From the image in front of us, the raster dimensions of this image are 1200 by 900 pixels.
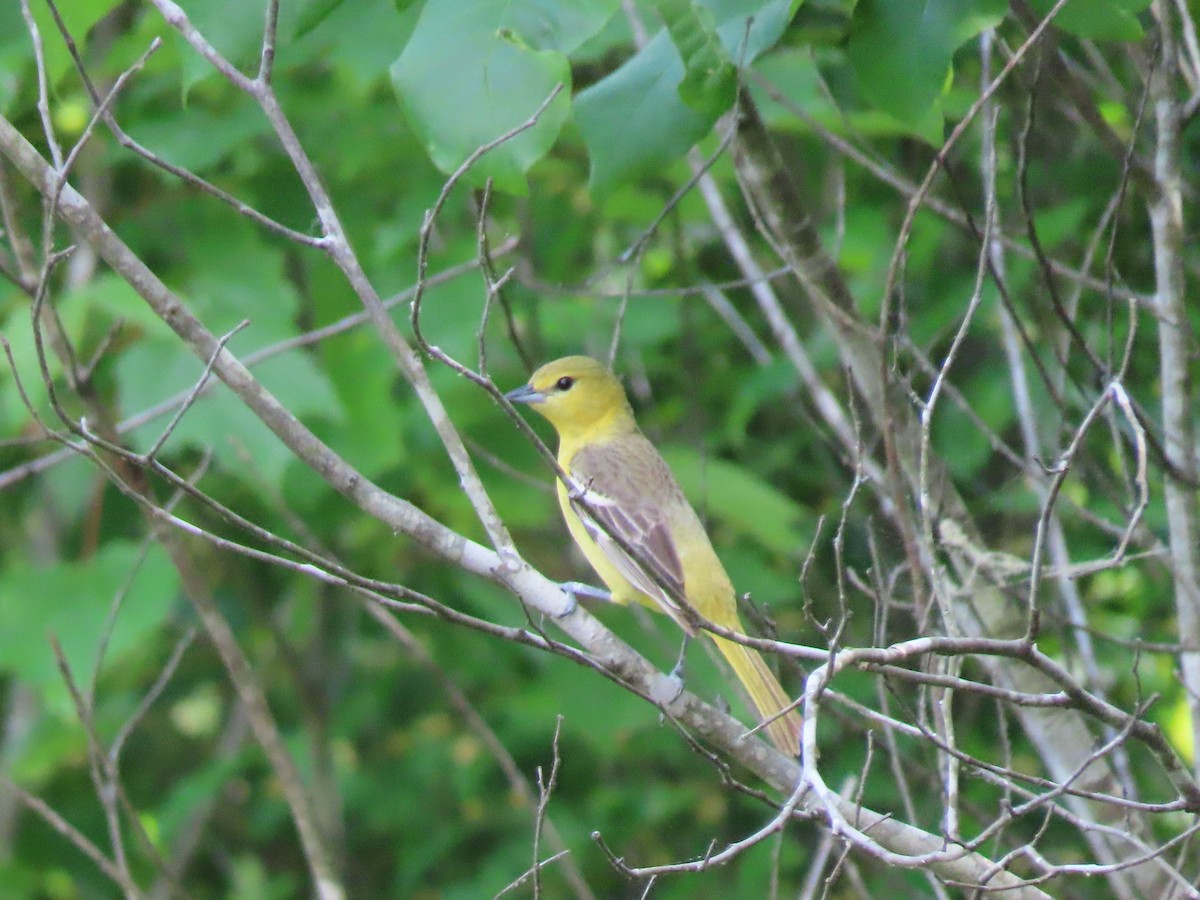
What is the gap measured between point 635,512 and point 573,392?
77 cm

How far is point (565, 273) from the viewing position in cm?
706

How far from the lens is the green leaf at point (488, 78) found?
2.95m

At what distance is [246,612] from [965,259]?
418 cm

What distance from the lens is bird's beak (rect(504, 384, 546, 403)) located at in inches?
224

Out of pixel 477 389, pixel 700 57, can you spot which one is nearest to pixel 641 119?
pixel 700 57

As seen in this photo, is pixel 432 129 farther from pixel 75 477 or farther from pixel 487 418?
pixel 75 477

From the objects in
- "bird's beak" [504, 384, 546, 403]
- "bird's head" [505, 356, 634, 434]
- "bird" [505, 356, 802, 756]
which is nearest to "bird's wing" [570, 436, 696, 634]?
"bird" [505, 356, 802, 756]

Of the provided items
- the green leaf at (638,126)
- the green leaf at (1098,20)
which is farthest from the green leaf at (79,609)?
the green leaf at (1098,20)

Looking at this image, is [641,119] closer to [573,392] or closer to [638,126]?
[638,126]

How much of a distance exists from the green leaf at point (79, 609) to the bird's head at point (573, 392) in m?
1.58

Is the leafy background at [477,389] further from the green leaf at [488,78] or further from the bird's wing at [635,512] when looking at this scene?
the bird's wing at [635,512]

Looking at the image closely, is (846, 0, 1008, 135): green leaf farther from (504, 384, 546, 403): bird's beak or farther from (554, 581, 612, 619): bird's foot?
(504, 384, 546, 403): bird's beak

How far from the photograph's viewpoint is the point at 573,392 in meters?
5.76

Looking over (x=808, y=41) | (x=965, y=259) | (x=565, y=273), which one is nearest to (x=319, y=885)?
(x=808, y=41)
